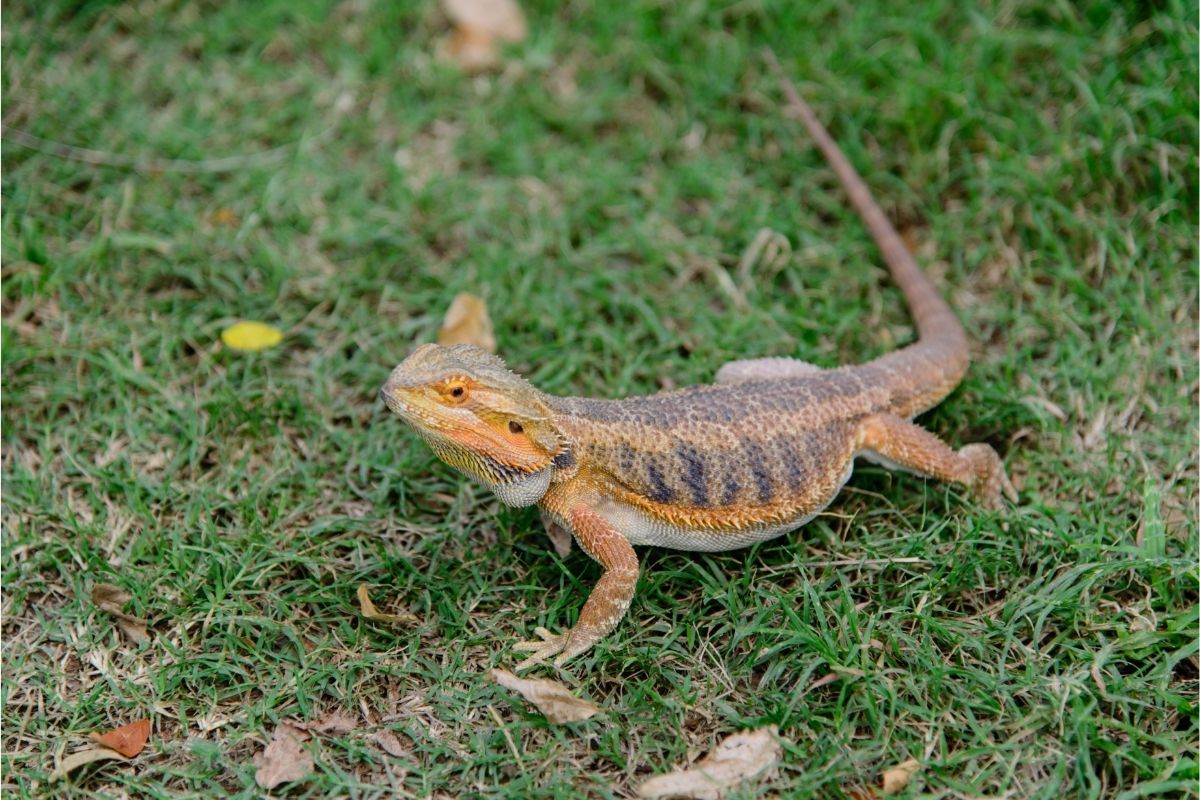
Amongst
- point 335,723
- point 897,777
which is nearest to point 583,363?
point 335,723

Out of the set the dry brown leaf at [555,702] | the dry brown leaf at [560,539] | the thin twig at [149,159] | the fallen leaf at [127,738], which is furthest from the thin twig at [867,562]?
the thin twig at [149,159]

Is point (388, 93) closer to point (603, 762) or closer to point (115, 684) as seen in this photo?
point (115, 684)

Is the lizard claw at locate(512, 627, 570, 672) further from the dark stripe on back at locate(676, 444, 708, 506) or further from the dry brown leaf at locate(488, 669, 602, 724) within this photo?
the dark stripe on back at locate(676, 444, 708, 506)

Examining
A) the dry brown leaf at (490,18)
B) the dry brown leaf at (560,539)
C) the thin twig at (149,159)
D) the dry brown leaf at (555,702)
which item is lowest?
the dry brown leaf at (555,702)

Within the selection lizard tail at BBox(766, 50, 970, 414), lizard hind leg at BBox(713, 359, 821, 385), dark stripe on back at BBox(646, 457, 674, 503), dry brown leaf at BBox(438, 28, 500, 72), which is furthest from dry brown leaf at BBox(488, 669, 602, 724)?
dry brown leaf at BBox(438, 28, 500, 72)

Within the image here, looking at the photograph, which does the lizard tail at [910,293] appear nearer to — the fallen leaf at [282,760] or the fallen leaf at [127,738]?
the fallen leaf at [282,760]

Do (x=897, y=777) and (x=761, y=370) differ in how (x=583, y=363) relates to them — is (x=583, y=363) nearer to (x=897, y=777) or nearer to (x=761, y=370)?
(x=761, y=370)
